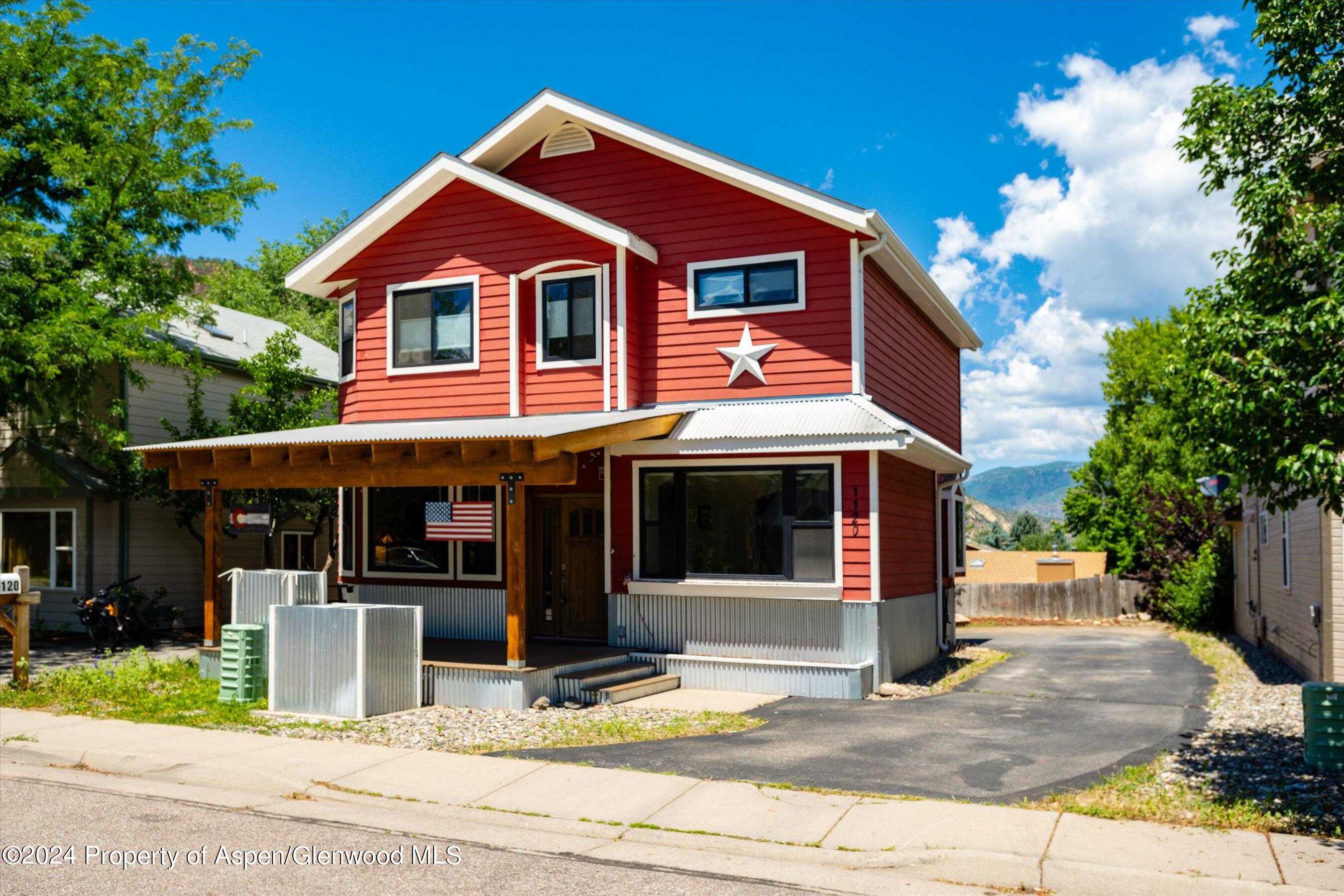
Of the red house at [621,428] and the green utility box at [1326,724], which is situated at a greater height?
the red house at [621,428]

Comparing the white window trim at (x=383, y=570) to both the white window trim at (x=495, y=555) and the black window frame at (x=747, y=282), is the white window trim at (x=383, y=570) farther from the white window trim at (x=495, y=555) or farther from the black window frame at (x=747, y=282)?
the black window frame at (x=747, y=282)

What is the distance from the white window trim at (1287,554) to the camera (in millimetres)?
16141

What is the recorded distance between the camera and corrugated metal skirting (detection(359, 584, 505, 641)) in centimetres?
1586

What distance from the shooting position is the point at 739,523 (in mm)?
14148

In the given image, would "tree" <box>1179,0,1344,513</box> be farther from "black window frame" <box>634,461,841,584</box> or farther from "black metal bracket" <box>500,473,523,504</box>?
"black metal bracket" <box>500,473,523,504</box>

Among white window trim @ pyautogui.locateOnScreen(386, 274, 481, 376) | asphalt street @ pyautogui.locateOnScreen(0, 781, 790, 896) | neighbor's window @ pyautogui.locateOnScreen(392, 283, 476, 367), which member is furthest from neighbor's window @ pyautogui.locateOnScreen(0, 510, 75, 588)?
asphalt street @ pyautogui.locateOnScreen(0, 781, 790, 896)

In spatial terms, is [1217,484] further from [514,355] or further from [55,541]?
[55,541]

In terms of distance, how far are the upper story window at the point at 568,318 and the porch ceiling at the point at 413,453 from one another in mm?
926

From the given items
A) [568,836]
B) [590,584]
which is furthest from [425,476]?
[568,836]

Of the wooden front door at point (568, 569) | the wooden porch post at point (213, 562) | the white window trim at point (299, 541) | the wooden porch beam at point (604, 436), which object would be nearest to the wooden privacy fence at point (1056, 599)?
the wooden front door at point (568, 569)

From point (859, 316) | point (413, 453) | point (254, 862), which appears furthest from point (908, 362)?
point (254, 862)

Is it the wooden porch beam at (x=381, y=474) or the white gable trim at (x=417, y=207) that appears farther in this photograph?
the white gable trim at (x=417, y=207)

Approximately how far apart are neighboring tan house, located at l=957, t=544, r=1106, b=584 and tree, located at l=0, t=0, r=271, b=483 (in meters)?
24.8

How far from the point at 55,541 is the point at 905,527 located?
16.2 meters
